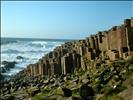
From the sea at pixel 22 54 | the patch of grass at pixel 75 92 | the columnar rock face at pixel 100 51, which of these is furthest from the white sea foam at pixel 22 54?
the patch of grass at pixel 75 92

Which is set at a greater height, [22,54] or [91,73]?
[91,73]

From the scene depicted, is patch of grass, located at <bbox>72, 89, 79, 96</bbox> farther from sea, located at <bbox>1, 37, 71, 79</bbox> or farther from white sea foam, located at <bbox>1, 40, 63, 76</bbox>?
white sea foam, located at <bbox>1, 40, 63, 76</bbox>

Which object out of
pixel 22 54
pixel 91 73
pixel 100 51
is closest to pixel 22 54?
pixel 22 54

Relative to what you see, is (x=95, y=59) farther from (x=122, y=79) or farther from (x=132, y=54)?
(x=122, y=79)

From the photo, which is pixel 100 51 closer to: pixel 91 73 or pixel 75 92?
pixel 91 73

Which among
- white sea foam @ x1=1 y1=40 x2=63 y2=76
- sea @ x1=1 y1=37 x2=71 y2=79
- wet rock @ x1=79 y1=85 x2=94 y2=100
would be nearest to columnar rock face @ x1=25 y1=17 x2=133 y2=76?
wet rock @ x1=79 y1=85 x2=94 y2=100

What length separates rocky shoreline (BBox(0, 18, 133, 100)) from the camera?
1168 cm

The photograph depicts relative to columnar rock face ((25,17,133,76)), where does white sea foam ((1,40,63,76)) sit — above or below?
below

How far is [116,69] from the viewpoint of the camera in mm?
14211

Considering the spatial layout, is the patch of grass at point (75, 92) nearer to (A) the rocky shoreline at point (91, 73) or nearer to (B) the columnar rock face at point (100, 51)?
(A) the rocky shoreline at point (91, 73)

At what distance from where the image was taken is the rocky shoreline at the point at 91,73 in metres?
11.7

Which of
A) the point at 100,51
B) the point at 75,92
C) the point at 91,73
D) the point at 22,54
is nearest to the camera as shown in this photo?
the point at 75,92

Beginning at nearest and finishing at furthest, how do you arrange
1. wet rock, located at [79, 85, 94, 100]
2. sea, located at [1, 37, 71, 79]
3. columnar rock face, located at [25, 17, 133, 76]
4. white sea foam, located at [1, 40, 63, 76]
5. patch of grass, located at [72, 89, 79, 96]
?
1. wet rock, located at [79, 85, 94, 100]
2. patch of grass, located at [72, 89, 79, 96]
3. columnar rock face, located at [25, 17, 133, 76]
4. sea, located at [1, 37, 71, 79]
5. white sea foam, located at [1, 40, 63, 76]

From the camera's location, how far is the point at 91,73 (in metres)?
16.4
